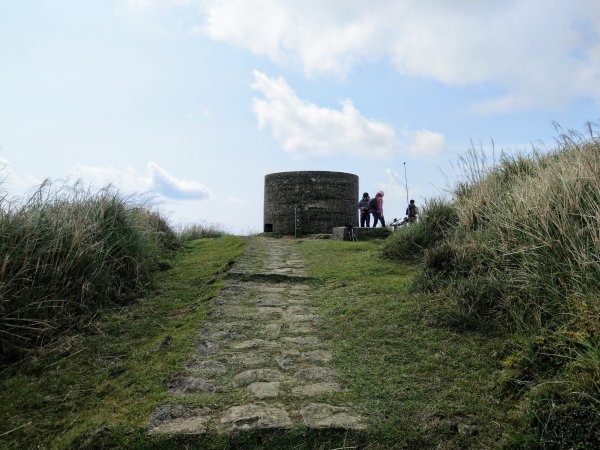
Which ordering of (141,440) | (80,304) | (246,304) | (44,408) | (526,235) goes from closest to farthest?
(141,440)
(44,408)
(526,235)
(80,304)
(246,304)

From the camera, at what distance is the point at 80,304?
4363 mm

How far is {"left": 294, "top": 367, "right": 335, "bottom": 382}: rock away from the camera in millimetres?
3164

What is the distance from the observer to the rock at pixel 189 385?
9.84 ft

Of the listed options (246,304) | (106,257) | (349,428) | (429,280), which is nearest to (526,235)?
(429,280)

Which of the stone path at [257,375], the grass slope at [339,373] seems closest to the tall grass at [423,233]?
the grass slope at [339,373]

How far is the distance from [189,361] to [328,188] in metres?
11.8

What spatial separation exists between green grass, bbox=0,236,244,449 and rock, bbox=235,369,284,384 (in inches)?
18.3

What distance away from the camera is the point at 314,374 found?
127 inches

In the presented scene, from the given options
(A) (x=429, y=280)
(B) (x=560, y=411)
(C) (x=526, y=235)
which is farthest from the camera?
(A) (x=429, y=280)

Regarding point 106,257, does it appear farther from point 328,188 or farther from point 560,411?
point 328,188

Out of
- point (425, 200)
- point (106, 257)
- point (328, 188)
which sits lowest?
point (106, 257)

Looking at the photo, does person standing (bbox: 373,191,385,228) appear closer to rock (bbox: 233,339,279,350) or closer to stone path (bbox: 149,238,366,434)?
stone path (bbox: 149,238,366,434)

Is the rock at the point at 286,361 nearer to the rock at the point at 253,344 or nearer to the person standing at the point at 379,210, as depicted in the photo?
the rock at the point at 253,344

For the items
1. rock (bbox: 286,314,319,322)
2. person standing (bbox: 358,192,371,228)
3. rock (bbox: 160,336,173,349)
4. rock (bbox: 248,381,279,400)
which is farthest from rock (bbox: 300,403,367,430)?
person standing (bbox: 358,192,371,228)
